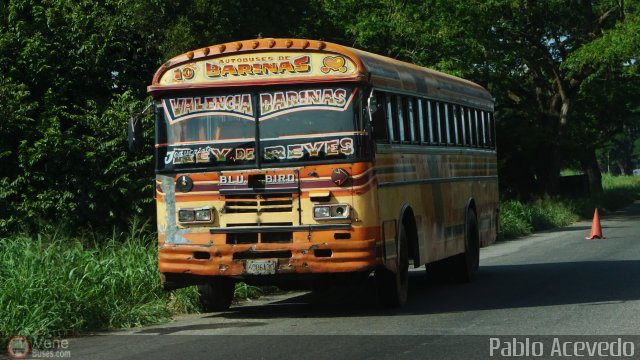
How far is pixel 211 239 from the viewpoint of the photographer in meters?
12.8

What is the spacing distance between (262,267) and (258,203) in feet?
2.31

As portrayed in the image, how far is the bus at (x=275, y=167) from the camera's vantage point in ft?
41.1

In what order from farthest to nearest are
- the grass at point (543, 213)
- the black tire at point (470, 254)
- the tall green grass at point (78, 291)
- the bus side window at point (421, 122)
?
1. the grass at point (543, 213)
2. the black tire at point (470, 254)
3. the bus side window at point (421, 122)
4. the tall green grass at point (78, 291)

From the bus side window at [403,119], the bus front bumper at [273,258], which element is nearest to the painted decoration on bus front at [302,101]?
the bus front bumper at [273,258]

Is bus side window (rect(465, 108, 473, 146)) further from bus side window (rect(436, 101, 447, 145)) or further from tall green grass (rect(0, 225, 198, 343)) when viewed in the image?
tall green grass (rect(0, 225, 198, 343))

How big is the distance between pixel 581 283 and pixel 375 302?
11.6 ft

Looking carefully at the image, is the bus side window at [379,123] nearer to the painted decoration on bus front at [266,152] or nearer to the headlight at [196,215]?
the painted decoration on bus front at [266,152]

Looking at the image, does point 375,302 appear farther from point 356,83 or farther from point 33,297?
point 33,297

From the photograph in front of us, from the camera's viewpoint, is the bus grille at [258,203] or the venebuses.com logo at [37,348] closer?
the venebuses.com logo at [37,348]

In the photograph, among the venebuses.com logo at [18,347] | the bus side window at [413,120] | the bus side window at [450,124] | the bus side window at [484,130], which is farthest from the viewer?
the bus side window at [484,130]

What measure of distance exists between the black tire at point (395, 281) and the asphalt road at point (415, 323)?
144mm

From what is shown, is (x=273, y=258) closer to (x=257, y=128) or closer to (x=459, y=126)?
(x=257, y=128)

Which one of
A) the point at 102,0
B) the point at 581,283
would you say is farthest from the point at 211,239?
the point at 102,0

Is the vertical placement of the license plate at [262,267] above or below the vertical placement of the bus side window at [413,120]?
below
